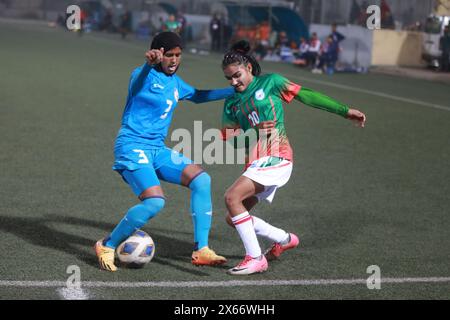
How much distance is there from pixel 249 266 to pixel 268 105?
1258mm

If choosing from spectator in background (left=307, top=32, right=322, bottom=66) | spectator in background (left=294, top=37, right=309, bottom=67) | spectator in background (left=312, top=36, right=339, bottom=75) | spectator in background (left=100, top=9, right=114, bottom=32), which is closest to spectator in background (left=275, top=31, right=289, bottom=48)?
spectator in background (left=294, top=37, right=309, bottom=67)

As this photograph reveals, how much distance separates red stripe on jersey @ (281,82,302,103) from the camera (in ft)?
20.3

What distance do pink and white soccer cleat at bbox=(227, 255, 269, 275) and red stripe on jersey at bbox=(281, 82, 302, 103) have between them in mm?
1266

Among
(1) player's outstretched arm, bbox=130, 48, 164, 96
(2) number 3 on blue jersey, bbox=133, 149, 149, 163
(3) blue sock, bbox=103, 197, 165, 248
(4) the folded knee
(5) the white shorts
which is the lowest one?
(3) blue sock, bbox=103, 197, 165, 248

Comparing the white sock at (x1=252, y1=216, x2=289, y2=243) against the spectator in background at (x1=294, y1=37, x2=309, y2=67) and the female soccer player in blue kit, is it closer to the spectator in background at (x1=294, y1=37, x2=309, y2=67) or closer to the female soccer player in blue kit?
the female soccer player in blue kit

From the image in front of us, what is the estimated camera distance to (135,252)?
6.18 meters

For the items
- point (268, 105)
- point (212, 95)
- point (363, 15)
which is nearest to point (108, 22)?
point (363, 15)

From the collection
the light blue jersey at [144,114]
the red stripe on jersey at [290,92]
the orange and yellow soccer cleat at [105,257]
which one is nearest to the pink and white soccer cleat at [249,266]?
the orange and yellow soccer cleat at [105,257]

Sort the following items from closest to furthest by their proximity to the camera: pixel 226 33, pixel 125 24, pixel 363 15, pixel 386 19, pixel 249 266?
pixel 249 266, pixel 363 15, pixel 386 19, pixel 226 33, pixel 125 24

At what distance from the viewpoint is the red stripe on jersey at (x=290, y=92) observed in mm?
6199

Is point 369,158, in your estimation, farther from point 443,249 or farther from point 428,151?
point 443,249

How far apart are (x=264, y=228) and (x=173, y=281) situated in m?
0.97

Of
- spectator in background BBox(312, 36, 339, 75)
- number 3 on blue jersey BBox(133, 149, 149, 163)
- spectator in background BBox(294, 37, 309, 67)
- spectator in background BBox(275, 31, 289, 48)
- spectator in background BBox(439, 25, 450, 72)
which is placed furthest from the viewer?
spectator in background BBox(275, 31, 289, 48)

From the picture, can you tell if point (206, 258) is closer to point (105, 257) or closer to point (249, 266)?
point (249, 266)
